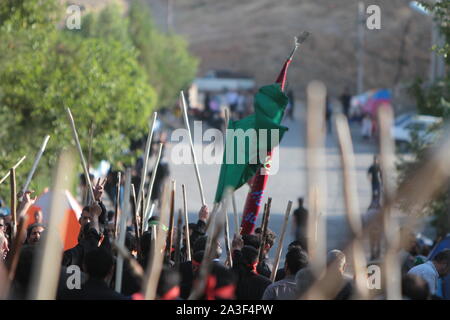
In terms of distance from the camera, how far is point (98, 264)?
6.15m

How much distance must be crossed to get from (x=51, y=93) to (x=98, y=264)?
463 inches

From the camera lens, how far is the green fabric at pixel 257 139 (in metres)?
8.61

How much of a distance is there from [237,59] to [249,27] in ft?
13.8

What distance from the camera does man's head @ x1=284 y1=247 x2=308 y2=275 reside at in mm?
6961

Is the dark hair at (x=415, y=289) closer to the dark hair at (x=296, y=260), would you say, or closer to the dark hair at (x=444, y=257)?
the dark hair at (x=296, y=260)

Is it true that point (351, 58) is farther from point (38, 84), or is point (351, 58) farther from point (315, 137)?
point (315, 137)

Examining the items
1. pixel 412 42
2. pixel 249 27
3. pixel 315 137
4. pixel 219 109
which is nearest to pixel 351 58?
pixel 412 42

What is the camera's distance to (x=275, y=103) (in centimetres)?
906

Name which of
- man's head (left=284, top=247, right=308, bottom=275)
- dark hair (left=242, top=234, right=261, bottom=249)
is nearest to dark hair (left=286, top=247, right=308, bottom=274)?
man's head (left=284, top=247, right=308, bottom=275)

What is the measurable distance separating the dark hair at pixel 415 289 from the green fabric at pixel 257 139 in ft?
8.87

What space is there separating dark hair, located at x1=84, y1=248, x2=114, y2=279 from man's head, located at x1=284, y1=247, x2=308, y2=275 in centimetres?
126

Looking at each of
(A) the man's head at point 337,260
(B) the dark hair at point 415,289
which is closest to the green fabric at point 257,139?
(A) the man's head at point 337,260

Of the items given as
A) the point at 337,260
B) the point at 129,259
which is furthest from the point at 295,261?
the point at 129,259

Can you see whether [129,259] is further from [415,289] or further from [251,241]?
[251,241]
